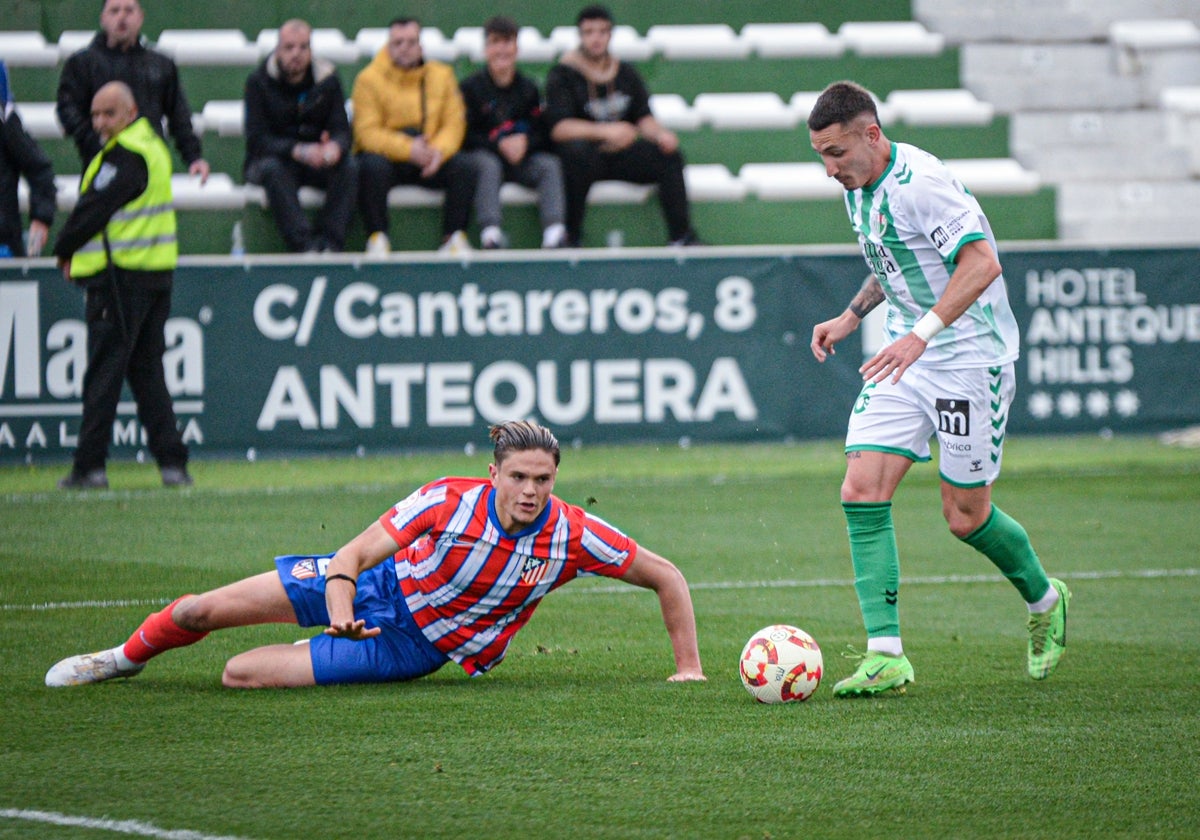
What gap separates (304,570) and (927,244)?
2.27 m

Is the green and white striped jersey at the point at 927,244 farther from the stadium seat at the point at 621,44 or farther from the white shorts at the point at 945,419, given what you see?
the stadium seat at the point at 621,44

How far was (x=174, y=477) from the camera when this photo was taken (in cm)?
1143

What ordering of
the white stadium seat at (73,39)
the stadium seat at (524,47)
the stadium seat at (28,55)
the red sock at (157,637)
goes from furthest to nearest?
the stadium seat at (524,47), the white stadium seat at (73,39), the stadium seat at (28,55), the red sock at (157,637)

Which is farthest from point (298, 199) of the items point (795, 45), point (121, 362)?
point (795, 45)

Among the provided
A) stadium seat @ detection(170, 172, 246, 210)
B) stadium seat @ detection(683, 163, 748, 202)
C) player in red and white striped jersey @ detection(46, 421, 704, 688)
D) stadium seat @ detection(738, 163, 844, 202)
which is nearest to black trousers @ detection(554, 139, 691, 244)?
stadium seat @ detection(683, 163, 748, 202)

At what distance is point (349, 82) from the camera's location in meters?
16.1

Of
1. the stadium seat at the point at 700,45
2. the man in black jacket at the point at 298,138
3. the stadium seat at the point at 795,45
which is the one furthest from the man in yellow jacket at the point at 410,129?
the stadium seat at the point at 795,45

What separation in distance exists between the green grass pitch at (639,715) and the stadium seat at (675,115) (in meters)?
7.10

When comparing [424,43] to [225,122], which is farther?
[424,43]

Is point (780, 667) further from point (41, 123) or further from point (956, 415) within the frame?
point (41, 123)

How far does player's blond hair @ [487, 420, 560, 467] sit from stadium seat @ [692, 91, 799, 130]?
11.5 m

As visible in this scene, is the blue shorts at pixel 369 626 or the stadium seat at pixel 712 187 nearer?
the blue shorts at pixel 369 626

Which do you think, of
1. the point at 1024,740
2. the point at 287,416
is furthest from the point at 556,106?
the point at 1024,740

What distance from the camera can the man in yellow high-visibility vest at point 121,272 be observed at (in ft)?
36.1
